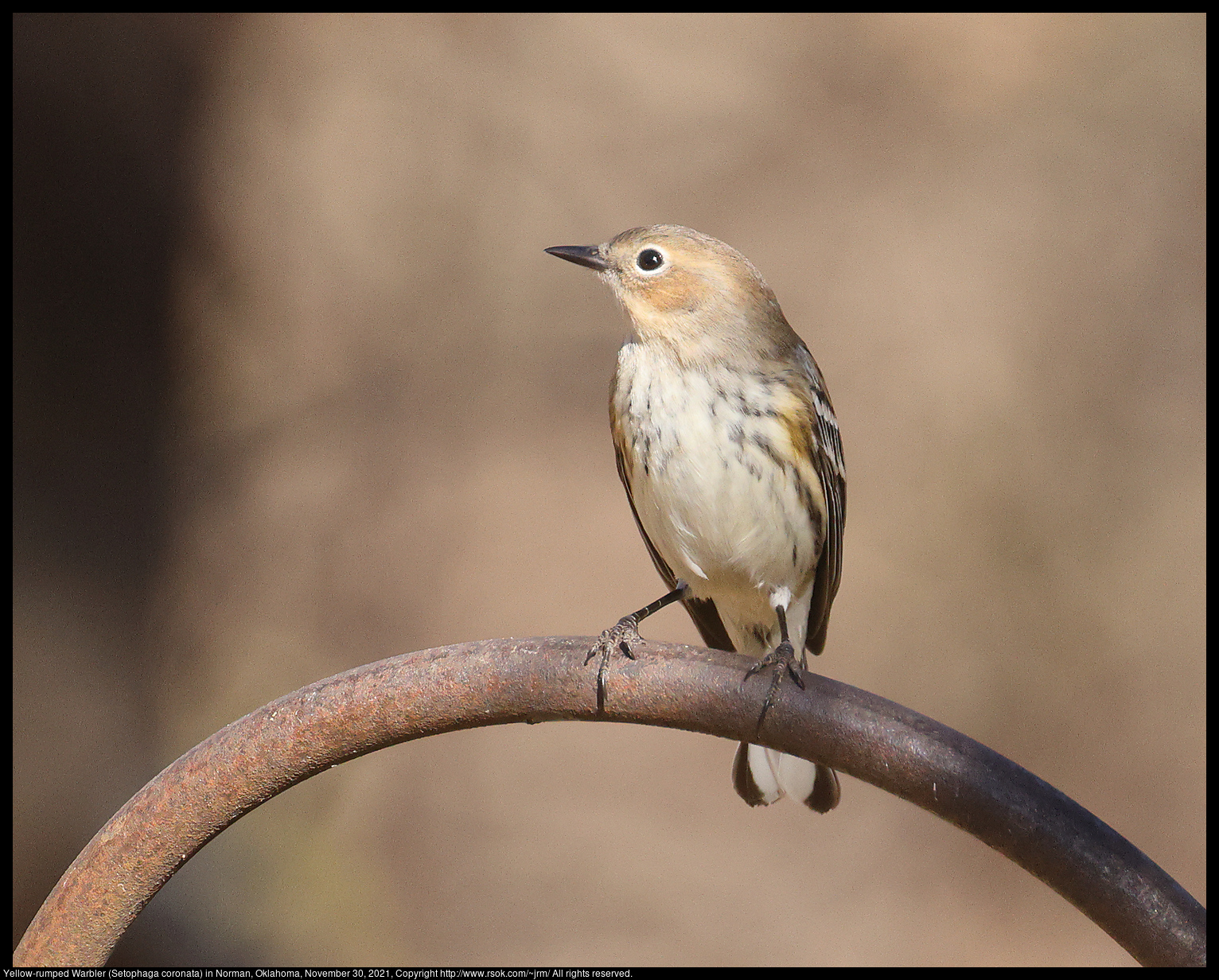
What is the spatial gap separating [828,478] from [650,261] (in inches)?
35.4

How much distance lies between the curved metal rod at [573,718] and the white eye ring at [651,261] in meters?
1.84

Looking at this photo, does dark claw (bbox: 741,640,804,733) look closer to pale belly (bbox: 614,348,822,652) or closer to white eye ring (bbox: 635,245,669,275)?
pale belly (bbox: 614,348,822,652)

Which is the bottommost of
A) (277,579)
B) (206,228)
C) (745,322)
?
(277,579)

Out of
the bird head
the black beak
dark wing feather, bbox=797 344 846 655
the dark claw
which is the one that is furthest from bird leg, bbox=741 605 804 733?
the black beak

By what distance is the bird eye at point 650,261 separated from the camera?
3.64 metres

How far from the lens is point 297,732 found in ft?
6.29

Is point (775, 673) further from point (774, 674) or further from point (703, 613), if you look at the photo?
point (703, 613)

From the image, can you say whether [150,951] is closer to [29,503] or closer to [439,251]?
[29,503]

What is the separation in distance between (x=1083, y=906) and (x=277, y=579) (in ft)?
14.0

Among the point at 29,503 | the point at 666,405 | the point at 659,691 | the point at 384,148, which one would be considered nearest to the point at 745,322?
the point at 666,405

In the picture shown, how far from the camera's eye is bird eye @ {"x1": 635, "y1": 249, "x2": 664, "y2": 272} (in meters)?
3.64

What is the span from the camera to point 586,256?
3713mm

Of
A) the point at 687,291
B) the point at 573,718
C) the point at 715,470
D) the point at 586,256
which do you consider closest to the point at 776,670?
the point at 573,718

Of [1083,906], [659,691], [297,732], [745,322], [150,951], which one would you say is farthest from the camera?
[150,951]
